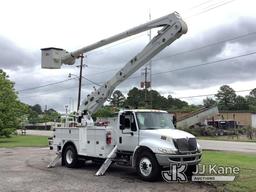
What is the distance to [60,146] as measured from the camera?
1866 centimetres

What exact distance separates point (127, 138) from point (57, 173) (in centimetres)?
302

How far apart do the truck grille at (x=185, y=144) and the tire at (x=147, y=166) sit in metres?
0.85

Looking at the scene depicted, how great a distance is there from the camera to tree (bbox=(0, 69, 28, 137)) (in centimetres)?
4719

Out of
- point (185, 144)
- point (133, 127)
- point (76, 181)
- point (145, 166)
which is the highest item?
point (133, 127)

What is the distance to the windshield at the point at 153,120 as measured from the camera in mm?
14883

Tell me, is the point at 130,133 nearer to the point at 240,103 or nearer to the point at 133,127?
the point at 133,127

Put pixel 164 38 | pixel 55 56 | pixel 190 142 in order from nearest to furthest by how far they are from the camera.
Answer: pixel 190 142 < pixel 164 38 < pixel 55 56

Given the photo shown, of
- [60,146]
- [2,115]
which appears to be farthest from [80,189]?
[2,115]

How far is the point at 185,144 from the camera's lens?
13.8 metres

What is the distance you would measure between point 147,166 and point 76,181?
7.65ft

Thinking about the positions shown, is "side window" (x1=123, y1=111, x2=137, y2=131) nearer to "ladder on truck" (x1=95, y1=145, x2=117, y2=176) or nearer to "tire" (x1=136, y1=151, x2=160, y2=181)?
"ladder on truck" (x1=95, y1=145, x2=117, y2=176)

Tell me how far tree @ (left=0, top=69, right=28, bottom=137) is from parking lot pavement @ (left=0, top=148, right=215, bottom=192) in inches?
1207

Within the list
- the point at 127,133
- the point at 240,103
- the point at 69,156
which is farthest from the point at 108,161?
the point at 240,103

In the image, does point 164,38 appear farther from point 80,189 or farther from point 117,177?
point 80,189
